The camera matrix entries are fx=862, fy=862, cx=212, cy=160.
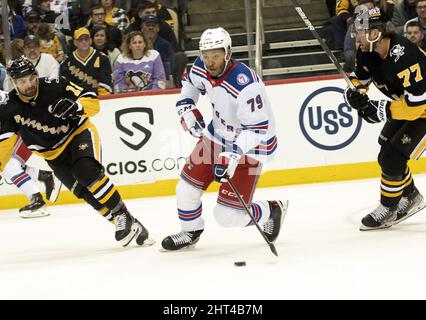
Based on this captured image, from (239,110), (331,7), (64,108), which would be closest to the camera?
(239,110)

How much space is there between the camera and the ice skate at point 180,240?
522 cm

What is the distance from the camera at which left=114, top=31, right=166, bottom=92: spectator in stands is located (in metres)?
8.09

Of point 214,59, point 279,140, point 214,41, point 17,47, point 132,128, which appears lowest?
point 279,140

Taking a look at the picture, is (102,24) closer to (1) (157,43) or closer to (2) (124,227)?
(1) (157,43)

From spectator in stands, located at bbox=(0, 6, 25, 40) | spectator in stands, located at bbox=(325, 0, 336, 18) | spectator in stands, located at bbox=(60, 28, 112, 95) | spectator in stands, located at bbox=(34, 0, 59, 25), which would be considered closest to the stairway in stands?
spectator in stands, located at bbox=(325, 0, 336, 18)

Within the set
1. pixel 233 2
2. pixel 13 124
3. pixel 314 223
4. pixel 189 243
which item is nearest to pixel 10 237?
pixel 13 124

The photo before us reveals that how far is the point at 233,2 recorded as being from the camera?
8.75 meters

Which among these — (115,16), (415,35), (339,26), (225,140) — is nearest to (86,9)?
(115,16)

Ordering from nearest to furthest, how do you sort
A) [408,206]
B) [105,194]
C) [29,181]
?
[105,194] → [408,206] → [29,181]

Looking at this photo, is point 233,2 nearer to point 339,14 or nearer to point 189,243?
point 339,14

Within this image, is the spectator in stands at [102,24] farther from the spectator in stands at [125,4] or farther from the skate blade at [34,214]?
the skate blade at [34,214]

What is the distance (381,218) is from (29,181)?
3360 mm

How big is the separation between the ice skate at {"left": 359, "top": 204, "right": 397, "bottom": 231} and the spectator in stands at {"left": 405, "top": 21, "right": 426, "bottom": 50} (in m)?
2.86

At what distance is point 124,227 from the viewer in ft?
17.6
